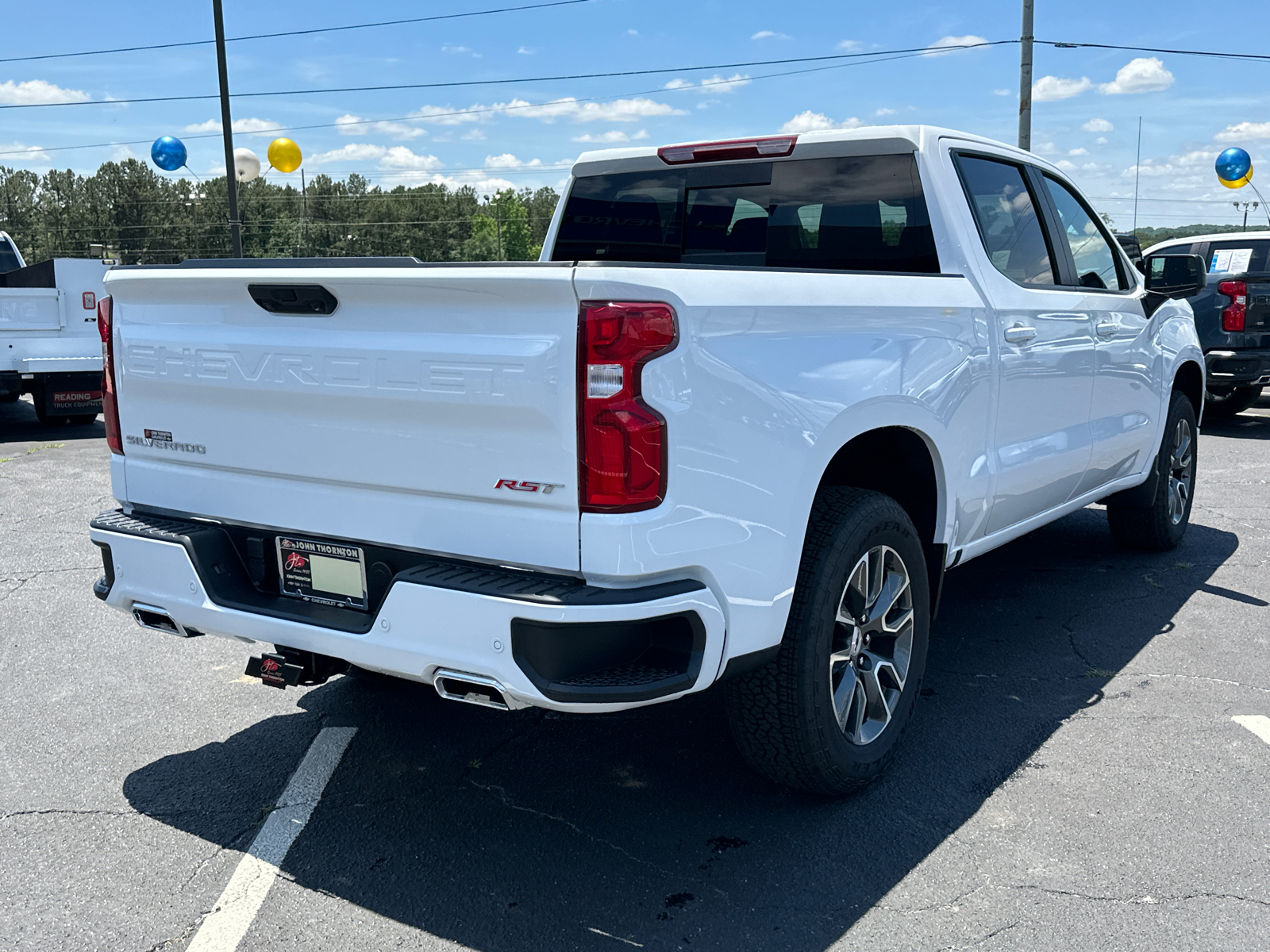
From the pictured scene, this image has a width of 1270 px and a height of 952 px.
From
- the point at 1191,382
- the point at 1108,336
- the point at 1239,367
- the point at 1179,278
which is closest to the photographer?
the point at 1108,336

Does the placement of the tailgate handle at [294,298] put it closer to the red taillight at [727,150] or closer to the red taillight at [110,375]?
the red taillight at [110,375]

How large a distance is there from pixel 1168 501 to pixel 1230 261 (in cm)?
786

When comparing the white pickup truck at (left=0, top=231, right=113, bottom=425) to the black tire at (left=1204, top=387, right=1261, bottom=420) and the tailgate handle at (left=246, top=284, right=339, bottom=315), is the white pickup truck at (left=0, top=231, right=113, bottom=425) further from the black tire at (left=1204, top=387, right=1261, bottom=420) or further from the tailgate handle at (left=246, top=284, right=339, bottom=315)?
the black tire at (left=1204, top=387, right=1261, bottom=420)

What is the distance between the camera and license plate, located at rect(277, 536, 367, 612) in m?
2.98

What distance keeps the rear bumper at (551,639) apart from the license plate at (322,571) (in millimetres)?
102

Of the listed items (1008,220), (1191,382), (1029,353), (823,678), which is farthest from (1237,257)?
(823,678)

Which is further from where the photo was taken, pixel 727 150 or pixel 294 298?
pixel 727 150

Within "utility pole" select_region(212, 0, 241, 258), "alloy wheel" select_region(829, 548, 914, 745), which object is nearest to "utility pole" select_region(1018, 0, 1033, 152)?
"utility pole" select_region(212, 0, 241, 258)

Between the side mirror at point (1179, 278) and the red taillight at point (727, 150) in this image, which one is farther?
the side mirror at point (1179, 278)

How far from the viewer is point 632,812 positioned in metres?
3.30

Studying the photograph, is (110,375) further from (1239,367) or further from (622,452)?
(1239,367)

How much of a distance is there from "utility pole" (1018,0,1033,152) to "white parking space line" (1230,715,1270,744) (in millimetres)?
19414

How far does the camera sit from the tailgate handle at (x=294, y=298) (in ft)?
9.51

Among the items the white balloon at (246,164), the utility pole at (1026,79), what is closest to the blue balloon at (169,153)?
the white balloon at (246,164)
